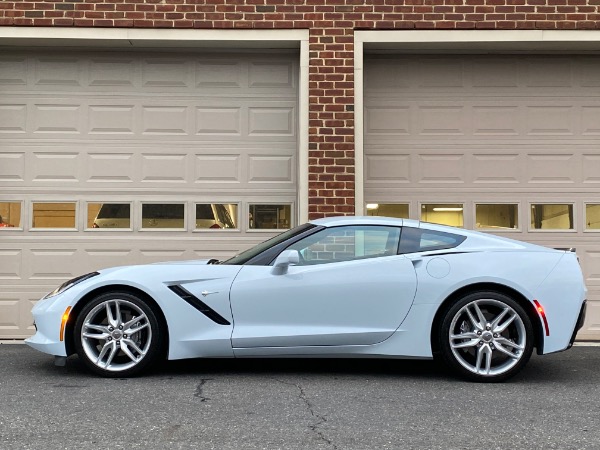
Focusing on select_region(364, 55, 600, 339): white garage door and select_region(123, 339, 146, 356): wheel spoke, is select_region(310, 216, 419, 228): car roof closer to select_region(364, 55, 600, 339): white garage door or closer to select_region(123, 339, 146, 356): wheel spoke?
select_region(123, 339, 146, 356): wheel spoke

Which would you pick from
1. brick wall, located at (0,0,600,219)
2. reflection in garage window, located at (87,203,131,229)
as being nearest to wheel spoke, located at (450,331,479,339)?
brick wall, located at (0,0,600,219)

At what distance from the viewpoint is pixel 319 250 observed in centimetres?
538

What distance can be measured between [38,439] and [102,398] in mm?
940

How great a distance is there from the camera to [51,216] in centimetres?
820

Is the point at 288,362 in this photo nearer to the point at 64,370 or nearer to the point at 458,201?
the point at 64,370

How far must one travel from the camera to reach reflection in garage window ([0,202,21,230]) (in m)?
8.20

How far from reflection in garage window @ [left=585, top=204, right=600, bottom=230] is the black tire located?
18.1 ft

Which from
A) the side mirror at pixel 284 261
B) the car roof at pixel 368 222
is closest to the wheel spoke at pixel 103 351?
the side mirror at pixel 284 261

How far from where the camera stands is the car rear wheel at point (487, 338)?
513cm

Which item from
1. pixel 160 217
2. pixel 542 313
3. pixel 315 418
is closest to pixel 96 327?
pixel 315 418

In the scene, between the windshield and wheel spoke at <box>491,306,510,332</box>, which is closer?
wheel spoke at <box>491,306,510,332</box>

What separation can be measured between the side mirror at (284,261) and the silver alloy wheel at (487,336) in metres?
1.26

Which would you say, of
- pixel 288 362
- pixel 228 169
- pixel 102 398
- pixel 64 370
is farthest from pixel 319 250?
pixel 228 169

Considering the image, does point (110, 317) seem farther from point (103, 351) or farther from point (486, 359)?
point (486, 359)
